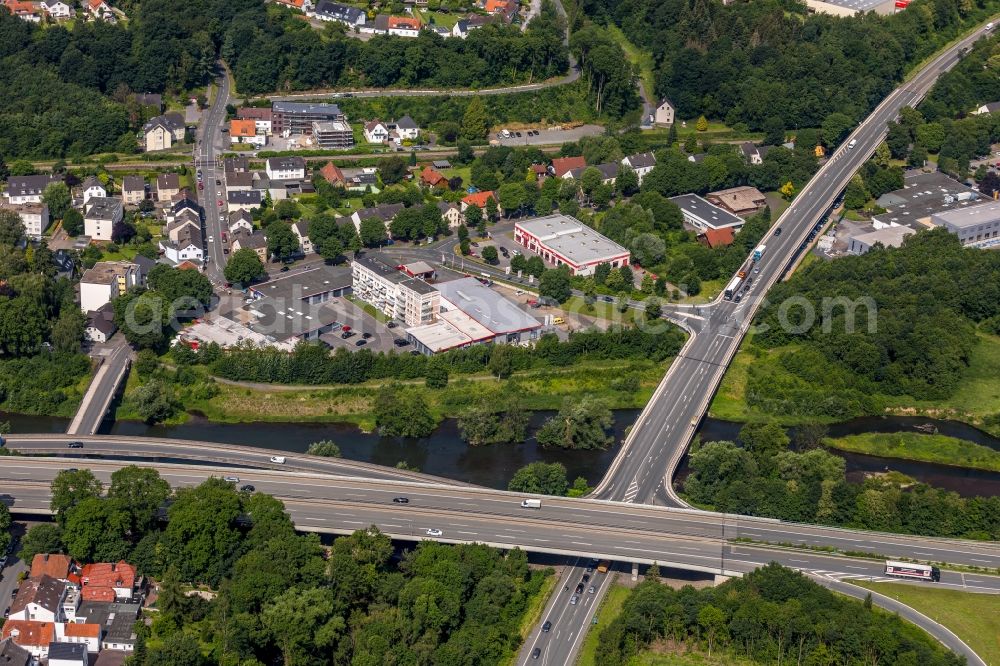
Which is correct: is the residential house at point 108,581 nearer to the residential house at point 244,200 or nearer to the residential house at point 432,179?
the residential house at point 244,200

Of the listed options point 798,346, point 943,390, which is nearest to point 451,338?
point 798,346

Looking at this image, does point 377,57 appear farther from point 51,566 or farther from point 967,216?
point 51,566

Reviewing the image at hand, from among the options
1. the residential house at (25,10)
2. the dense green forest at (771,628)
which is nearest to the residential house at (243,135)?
the residential house at (25,10)

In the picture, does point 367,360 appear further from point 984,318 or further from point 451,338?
point 984,318

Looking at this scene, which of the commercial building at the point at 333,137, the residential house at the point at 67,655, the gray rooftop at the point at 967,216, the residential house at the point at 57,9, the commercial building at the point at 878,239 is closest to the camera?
the residential house at the point at 67,655

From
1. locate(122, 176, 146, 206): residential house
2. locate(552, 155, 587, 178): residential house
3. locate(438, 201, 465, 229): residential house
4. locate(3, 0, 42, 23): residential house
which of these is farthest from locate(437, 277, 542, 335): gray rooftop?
locate(3, 0, 42, 23): residential house
